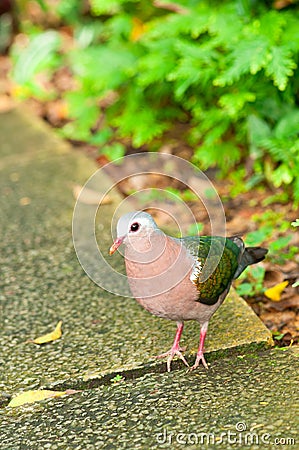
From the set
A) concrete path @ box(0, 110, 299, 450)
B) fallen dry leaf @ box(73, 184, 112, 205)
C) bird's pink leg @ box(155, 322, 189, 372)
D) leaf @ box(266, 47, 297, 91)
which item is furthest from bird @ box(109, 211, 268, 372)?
fallen dry leaf @ box(73, 184, 112, 205)

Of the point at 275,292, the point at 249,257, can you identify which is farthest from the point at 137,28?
the point at 249,257

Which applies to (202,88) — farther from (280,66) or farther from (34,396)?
(34,396)

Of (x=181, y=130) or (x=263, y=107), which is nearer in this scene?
(x=263, y=107)

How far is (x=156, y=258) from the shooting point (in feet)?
8.74

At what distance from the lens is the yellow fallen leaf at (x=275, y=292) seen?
3422 mm

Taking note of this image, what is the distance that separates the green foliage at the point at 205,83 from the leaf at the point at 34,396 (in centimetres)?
183

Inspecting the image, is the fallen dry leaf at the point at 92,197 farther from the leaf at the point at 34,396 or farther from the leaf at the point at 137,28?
the leaf at the point at 34,396

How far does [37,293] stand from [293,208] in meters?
1.58

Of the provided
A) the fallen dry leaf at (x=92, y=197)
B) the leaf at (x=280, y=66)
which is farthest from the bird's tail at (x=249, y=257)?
the fallen dry leaf at (x=92, y=197)

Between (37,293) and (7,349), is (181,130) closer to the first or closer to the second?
(37,293)

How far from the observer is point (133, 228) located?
104 inches

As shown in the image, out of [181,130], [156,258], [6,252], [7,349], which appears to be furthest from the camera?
[181,130]

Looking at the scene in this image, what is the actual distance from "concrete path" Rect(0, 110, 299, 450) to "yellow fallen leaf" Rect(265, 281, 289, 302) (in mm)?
210

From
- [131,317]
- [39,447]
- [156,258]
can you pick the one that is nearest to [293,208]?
[131,317]
